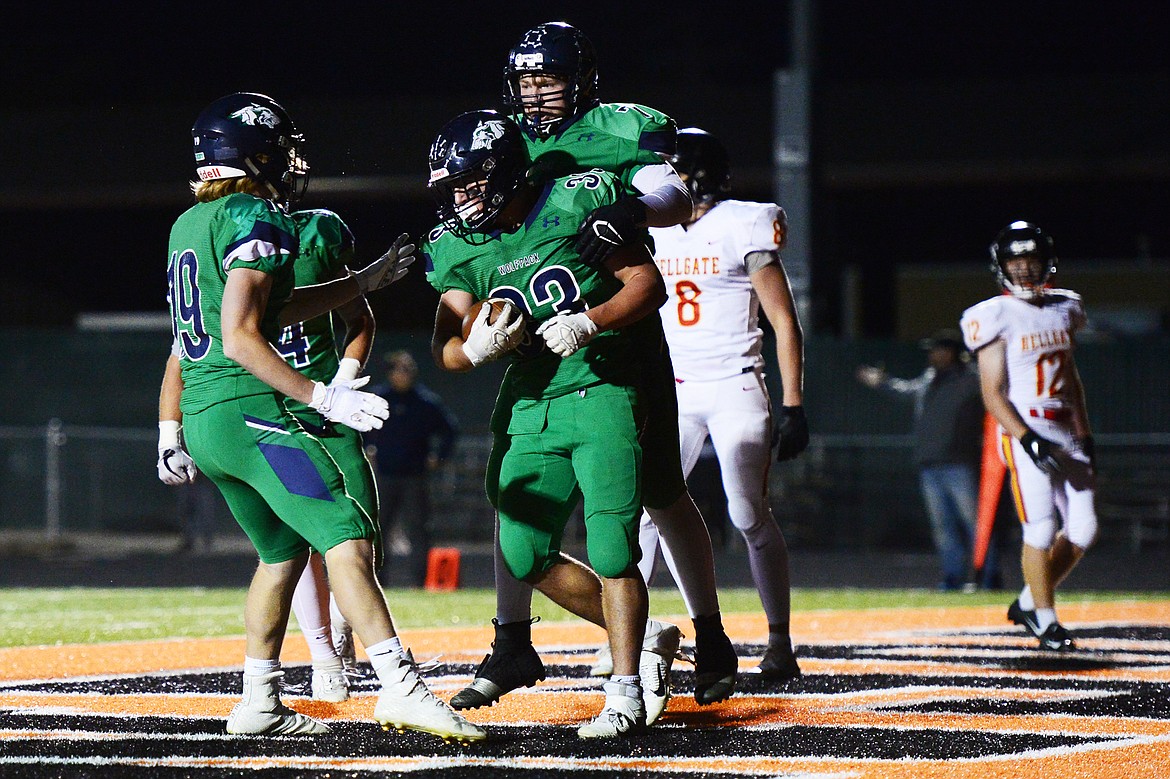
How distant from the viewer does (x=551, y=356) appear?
479cm

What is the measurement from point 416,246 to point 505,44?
64.4ft

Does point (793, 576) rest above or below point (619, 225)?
below

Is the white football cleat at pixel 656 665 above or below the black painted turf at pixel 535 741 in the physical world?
above

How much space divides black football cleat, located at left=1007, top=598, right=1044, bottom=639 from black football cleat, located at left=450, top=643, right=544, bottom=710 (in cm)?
281

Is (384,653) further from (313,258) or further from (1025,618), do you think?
(1025,618)

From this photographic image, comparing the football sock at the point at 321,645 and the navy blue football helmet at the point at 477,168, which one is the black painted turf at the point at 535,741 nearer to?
the football sock at the point at 321,645

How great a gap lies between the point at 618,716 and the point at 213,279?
1.60 meters

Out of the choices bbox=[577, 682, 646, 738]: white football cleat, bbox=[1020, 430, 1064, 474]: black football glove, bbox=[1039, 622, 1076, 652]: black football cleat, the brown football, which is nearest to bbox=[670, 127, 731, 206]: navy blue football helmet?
bbox=[1020, 430, 1064, 474]: black football glove

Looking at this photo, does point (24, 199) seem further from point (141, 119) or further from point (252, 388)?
point (252, 388)

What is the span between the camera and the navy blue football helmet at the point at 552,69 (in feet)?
16.9

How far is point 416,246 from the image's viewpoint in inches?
207

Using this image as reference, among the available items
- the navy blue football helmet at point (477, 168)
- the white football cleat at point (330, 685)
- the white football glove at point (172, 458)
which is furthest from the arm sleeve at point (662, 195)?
the white football cleat at point (330, 685)

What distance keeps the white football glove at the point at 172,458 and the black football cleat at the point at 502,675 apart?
1.01 meters

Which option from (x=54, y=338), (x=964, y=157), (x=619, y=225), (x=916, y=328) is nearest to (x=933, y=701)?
(x=619, y=225)
